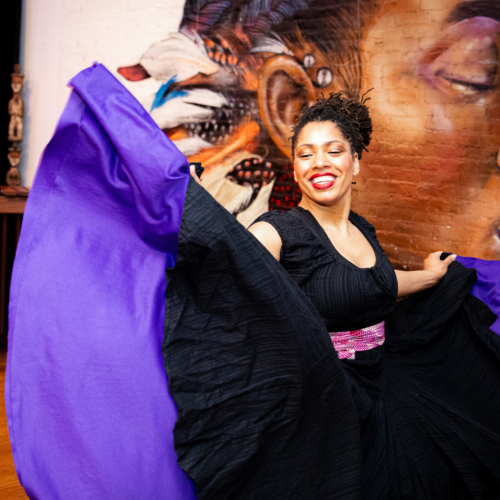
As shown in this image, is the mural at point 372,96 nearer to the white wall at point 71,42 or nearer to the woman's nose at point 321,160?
the white wall at point 71,42

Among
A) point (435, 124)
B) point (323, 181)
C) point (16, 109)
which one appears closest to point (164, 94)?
point (16, 109)

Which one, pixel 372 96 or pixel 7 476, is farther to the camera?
pixel 372 96

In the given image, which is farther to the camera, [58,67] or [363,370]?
[58,67]

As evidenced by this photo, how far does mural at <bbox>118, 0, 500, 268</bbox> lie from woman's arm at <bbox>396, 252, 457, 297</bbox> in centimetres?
100

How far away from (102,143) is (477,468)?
124 cm

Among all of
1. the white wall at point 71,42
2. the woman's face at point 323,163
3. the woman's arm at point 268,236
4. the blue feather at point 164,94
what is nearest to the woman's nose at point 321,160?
the woman's face at point 323,163

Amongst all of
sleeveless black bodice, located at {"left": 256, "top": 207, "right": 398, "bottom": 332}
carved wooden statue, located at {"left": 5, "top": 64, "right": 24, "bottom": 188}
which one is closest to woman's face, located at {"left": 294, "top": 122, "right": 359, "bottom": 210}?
sleeveless black bodice, located at {"left": 256, "top": 207, "right": 398, "bottom": 332}

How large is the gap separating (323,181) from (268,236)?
12.2 inches

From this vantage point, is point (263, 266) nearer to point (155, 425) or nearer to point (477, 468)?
point (155, 425)

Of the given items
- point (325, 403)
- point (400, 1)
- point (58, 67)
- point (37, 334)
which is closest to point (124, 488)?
point (37, 334)

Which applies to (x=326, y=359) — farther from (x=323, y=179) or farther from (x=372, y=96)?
(x=372, y=96)

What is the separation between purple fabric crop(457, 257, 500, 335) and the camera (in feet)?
5.41

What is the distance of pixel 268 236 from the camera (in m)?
1.32

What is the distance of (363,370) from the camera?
1390mm
